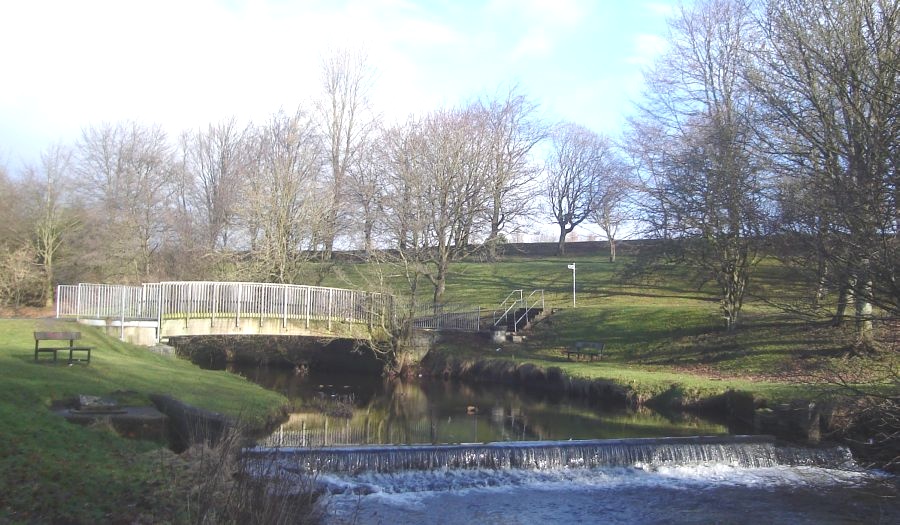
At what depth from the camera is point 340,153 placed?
48500 mm

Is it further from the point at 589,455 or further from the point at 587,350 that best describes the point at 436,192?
the point at 589,455

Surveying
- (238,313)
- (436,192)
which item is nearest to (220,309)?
(238,313)

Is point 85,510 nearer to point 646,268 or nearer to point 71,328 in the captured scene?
point 71,328

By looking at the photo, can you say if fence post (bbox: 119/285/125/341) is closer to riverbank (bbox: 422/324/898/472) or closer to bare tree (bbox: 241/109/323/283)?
bare tree (bbox: 241/109/323/283)

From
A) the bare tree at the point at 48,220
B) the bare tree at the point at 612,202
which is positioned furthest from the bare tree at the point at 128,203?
the bare tree at the point at 612,202

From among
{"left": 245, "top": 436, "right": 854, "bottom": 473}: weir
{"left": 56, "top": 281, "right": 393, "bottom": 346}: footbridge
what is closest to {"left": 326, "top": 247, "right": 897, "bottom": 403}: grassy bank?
{"left": 245, "top": 436, "right": 854, "bottom": 473}: weir

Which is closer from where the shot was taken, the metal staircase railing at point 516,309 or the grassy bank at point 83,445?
the grassy bank at point 83,445

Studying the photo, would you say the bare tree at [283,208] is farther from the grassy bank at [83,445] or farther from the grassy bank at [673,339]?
the grassy bank at [83,445]

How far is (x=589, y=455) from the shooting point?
591 inches

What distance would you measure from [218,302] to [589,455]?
16722 millimetres

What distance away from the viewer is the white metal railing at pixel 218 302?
83.0ft

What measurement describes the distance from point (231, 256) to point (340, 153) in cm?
1689

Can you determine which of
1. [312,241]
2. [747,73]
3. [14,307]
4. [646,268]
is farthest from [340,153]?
[747,73]

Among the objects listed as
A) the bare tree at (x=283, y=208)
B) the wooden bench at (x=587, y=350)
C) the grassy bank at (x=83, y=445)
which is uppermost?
the bare tree at (x=283, y=208)
